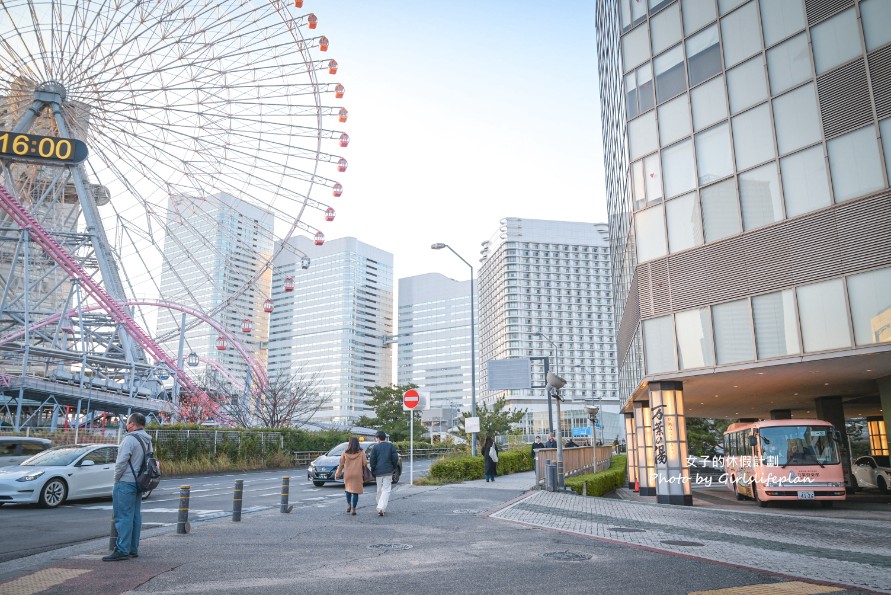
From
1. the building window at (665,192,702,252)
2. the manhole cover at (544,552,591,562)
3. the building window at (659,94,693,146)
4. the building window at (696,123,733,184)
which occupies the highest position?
the building window at (659,94,693,146)

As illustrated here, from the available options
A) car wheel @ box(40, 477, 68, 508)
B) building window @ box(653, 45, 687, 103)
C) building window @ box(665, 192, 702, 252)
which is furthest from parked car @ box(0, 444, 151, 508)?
building window @ box(653, 45, 687, 103)

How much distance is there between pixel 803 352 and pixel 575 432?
112 meters

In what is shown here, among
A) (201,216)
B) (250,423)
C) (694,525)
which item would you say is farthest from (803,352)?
(250,423)

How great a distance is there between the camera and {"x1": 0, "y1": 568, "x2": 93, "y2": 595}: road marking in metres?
6.71

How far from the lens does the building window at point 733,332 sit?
1983 cm

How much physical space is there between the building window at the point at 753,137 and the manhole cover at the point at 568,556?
15467mm

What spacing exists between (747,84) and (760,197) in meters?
3.81

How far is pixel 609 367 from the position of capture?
559ft

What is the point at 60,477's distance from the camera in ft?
51.5

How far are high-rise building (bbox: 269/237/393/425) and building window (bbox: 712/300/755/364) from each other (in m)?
126

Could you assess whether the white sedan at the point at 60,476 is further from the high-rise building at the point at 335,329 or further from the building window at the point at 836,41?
the high-rise building at the point at 335,329

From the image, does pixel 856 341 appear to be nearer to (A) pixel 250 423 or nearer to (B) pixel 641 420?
(B) pixel 641 420

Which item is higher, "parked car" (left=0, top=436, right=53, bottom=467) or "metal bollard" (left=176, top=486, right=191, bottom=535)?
"parked car" (left=0, top=436, right=53, bottom=467)

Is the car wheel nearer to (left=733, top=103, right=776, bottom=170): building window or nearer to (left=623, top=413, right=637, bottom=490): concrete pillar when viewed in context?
(left=733, top=103, right=776, bottom=170): building window
